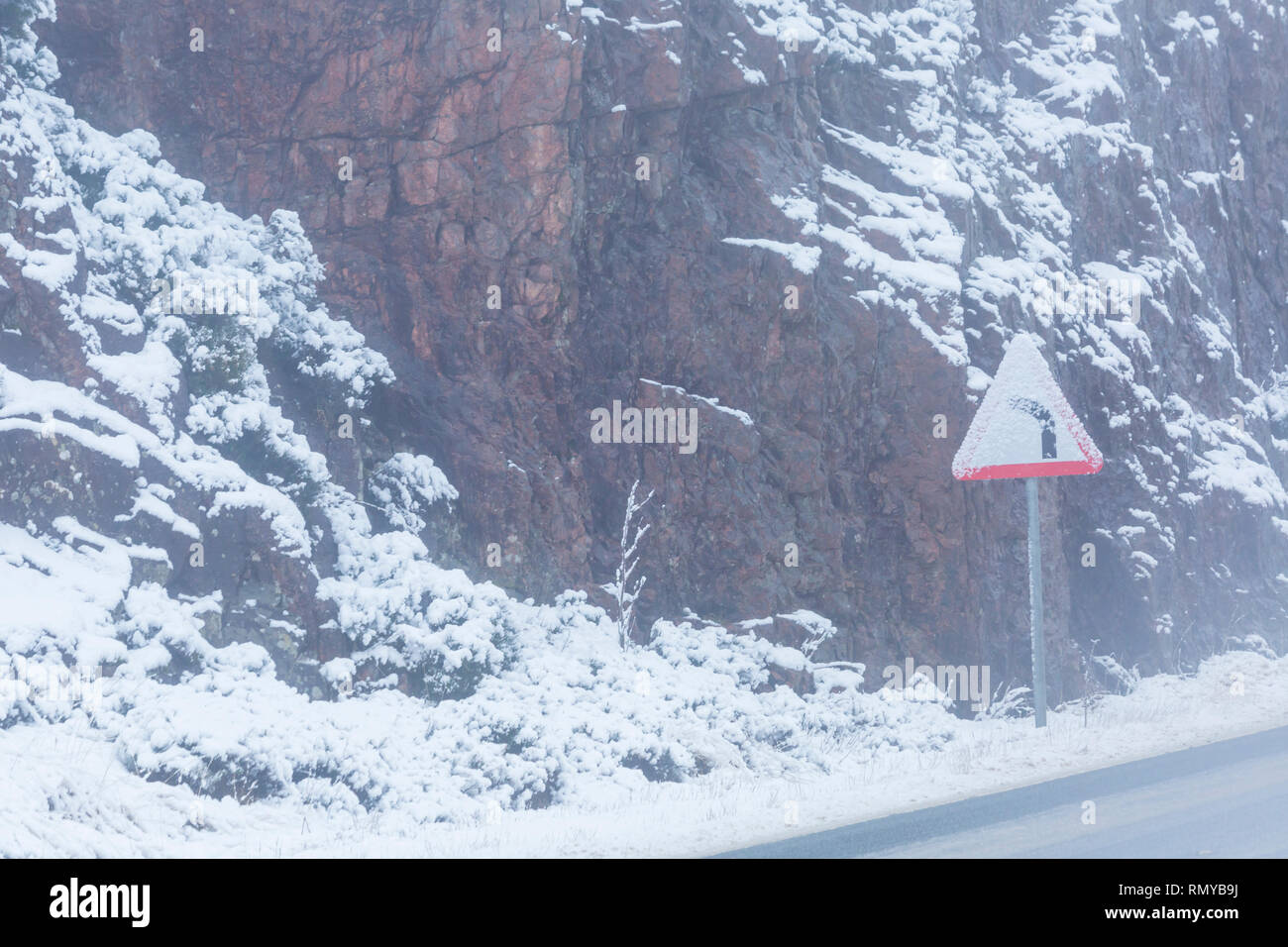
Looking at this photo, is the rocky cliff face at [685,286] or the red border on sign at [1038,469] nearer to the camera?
the red border on sign at [1038,469]

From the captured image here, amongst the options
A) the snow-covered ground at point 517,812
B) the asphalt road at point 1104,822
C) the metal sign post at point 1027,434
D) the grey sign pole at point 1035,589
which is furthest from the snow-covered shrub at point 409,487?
the asphalt road at point 1104,822

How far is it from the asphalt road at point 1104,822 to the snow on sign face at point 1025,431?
2556mm

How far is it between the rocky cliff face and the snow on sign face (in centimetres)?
486

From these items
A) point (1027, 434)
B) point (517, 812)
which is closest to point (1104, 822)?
point (1027, 434)

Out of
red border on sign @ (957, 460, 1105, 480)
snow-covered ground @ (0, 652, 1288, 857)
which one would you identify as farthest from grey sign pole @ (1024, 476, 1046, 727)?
snow-covered ground @ (0, 652, 1288, 857)

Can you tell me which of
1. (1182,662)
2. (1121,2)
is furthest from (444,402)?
(1121,2)

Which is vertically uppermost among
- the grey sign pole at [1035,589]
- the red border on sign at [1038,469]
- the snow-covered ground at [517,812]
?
the red border on sign at [1038,469]

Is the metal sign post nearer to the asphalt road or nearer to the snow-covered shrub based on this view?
the asphalt road

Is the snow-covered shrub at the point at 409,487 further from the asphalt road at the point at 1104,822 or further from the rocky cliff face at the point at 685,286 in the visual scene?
the asphalt road at the point at 1104,822

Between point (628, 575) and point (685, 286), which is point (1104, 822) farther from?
point (685, 286)

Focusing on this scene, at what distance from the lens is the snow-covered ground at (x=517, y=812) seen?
24.8 ft

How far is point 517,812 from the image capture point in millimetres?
9609

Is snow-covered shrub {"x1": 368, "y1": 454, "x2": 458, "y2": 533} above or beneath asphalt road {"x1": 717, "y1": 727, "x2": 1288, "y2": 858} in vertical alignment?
above

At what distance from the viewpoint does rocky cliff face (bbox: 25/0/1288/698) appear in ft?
46.8
